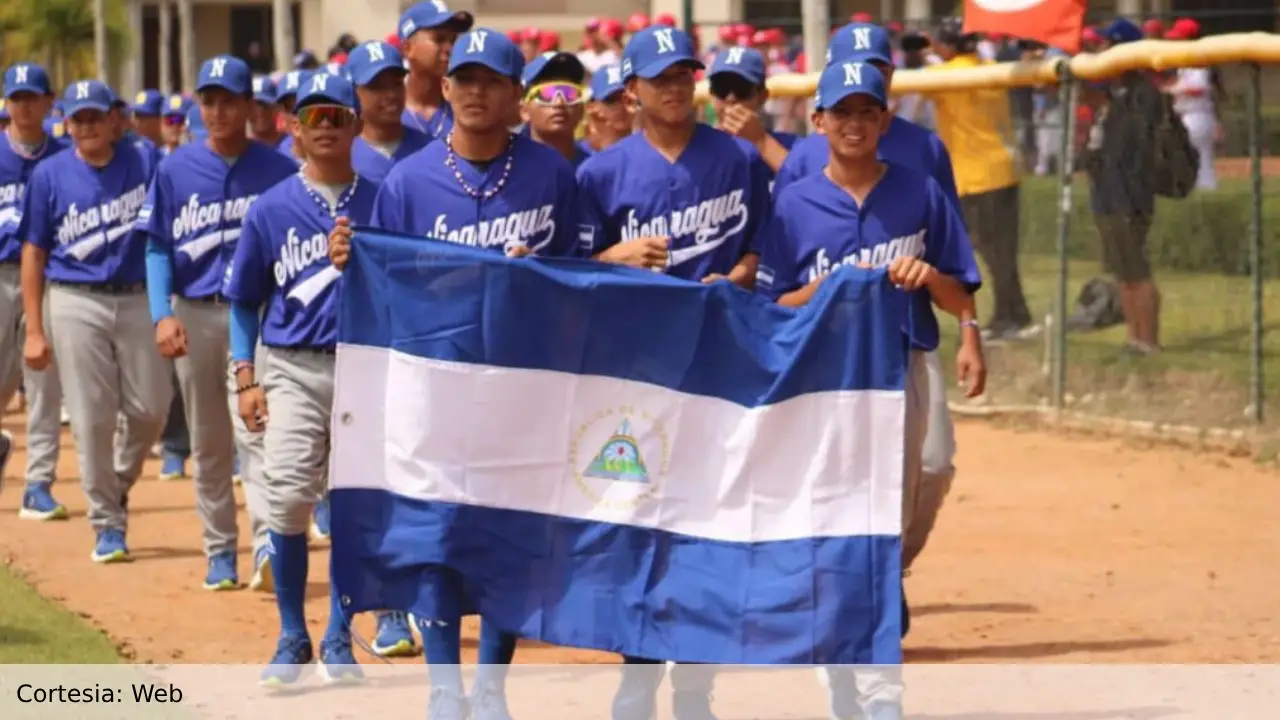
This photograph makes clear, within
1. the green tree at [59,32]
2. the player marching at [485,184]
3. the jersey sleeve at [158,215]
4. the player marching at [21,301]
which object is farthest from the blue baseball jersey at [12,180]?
the green tree at [59,32]

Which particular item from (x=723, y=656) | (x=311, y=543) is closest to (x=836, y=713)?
(x=723, y=656)

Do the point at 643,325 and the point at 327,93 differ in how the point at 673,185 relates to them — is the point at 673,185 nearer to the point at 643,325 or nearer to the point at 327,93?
the point at 643,325

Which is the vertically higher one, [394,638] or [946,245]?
[946,245]

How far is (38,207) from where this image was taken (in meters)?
12.4

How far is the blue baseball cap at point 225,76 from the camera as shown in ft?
35.4

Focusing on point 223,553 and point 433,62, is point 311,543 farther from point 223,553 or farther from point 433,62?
point 433,62

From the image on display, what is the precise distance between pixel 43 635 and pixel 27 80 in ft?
17.2

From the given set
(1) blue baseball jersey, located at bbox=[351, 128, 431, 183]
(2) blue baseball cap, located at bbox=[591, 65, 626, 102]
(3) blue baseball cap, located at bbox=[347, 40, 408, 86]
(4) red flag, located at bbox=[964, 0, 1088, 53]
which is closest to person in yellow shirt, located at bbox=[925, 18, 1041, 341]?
(4) red flag, located at bbox=[964, 0, 1088, 53]

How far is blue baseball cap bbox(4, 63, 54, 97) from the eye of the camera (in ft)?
46.4

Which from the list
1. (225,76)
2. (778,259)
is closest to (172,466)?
(225,76)

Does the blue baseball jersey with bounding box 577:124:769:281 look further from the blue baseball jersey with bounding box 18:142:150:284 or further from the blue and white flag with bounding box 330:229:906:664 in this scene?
the blue baseball jersey with bounding box 18:142:150:284

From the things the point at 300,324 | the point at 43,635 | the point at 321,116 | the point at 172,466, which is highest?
the point at 321,116

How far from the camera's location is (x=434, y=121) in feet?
37.0

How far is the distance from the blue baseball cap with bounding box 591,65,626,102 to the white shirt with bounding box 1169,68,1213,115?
419cm
